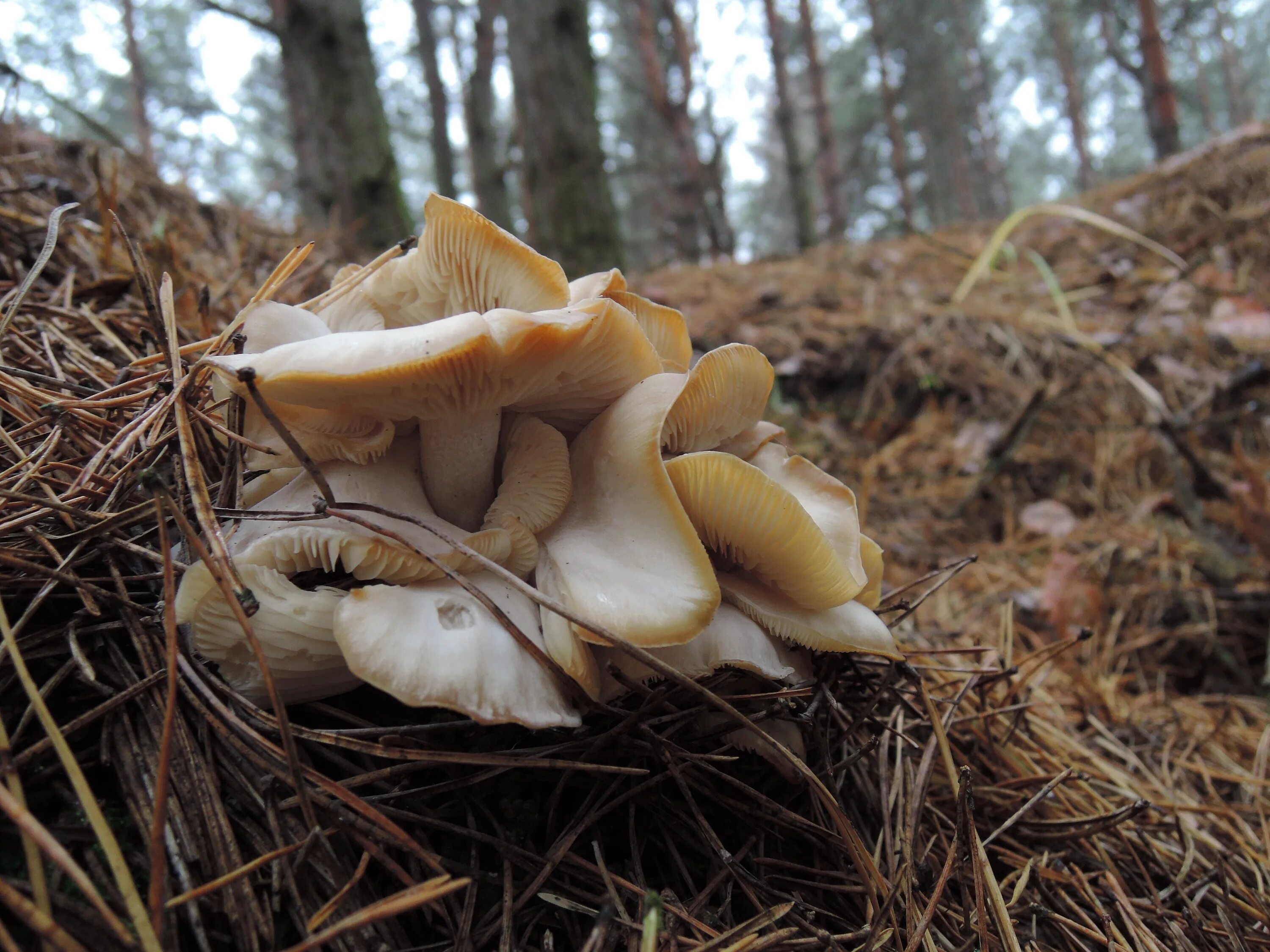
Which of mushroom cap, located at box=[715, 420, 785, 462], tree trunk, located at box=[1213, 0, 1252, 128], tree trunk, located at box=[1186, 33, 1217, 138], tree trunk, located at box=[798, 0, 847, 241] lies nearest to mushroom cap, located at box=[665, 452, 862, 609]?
mushroom cap, located at box=[715, 420, 785, 462]

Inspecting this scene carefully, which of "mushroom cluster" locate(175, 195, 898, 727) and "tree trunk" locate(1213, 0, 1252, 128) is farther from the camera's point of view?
"tree trunk" locate(1213, 0, 1252, 128)

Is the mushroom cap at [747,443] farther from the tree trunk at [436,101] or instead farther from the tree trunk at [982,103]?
the tree trunk at [982,103]

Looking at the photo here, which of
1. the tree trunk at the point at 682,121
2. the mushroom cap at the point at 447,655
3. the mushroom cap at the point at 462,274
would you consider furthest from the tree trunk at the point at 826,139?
the mushroom cap at the point at 447,655

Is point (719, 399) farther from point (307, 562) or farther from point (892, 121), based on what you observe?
point (892, 121)

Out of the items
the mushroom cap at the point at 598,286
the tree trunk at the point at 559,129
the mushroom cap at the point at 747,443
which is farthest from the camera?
the tree trunk at the point at 559,129

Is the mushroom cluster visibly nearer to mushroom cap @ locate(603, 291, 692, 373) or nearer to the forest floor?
mushroom cap @ locate(603, 291, 692, 373)
